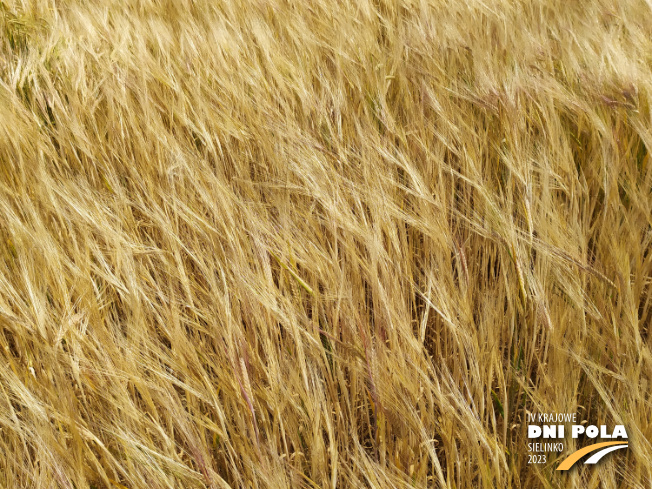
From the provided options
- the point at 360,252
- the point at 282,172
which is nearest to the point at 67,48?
the point at 282,172

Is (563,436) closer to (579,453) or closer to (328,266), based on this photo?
(579,453)

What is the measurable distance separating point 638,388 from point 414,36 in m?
0.97

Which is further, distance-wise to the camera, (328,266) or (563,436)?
(328,266)

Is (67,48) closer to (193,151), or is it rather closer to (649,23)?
(193,151)

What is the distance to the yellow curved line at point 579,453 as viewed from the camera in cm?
59

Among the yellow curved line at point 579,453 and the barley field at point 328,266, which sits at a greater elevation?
the barley field at point 328,266

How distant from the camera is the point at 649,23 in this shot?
4.13ft

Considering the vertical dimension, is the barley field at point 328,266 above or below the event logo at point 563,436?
above

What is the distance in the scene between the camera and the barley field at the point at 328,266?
2.00ft

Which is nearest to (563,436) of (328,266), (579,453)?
(579,453)

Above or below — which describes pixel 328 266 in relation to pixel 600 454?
above

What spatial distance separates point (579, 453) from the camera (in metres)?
0.60

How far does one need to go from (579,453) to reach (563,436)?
0.08 feet

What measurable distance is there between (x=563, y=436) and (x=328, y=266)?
0.35 meters
